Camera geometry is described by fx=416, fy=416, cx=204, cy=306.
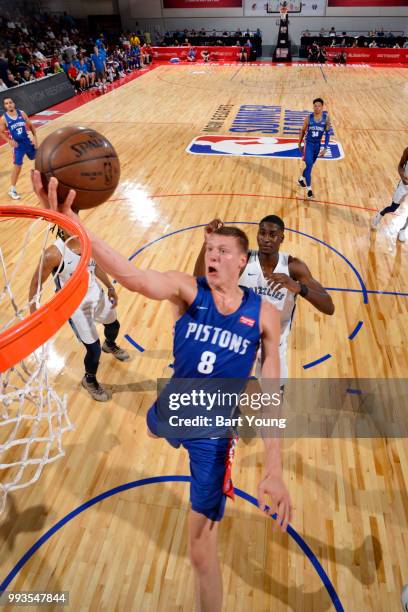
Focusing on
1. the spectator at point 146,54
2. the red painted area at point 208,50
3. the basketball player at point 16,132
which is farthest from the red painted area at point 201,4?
the basketball player at point 16,132

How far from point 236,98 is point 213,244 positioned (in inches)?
554

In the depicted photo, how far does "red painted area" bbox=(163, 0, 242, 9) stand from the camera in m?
25.7

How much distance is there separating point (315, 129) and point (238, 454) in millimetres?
5942

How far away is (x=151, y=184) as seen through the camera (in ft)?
26.7

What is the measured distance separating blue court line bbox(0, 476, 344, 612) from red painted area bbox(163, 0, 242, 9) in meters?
30.2

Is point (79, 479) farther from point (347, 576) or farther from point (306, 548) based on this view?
point (347, 576)

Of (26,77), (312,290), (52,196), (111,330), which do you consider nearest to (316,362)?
(312,290)

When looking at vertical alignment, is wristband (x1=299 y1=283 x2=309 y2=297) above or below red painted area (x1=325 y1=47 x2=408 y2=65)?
below

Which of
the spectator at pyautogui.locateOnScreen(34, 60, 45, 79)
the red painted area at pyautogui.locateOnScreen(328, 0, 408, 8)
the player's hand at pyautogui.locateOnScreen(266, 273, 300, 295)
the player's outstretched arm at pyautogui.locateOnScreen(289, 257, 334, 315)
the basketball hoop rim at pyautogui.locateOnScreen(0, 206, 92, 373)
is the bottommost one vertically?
the player's outstretched arm at pyautogui.locateOnScreen(289, 257, 334, 315)

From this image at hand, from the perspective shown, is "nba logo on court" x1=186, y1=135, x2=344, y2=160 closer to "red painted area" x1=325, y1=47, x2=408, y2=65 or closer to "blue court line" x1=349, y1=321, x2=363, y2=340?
"blue court line" x1=349, y1=321, x2=363, y2=340

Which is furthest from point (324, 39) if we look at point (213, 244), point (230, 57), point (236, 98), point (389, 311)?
point (213, 244)

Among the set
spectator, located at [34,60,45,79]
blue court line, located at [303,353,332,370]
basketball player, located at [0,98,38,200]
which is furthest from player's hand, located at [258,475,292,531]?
spectator, located at [34,60,45,79]

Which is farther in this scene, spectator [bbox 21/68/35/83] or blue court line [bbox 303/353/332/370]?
spectator [bbox 21/68/35/83]

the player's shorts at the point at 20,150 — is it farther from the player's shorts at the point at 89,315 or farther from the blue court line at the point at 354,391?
the blue court line at the point at 354,391
